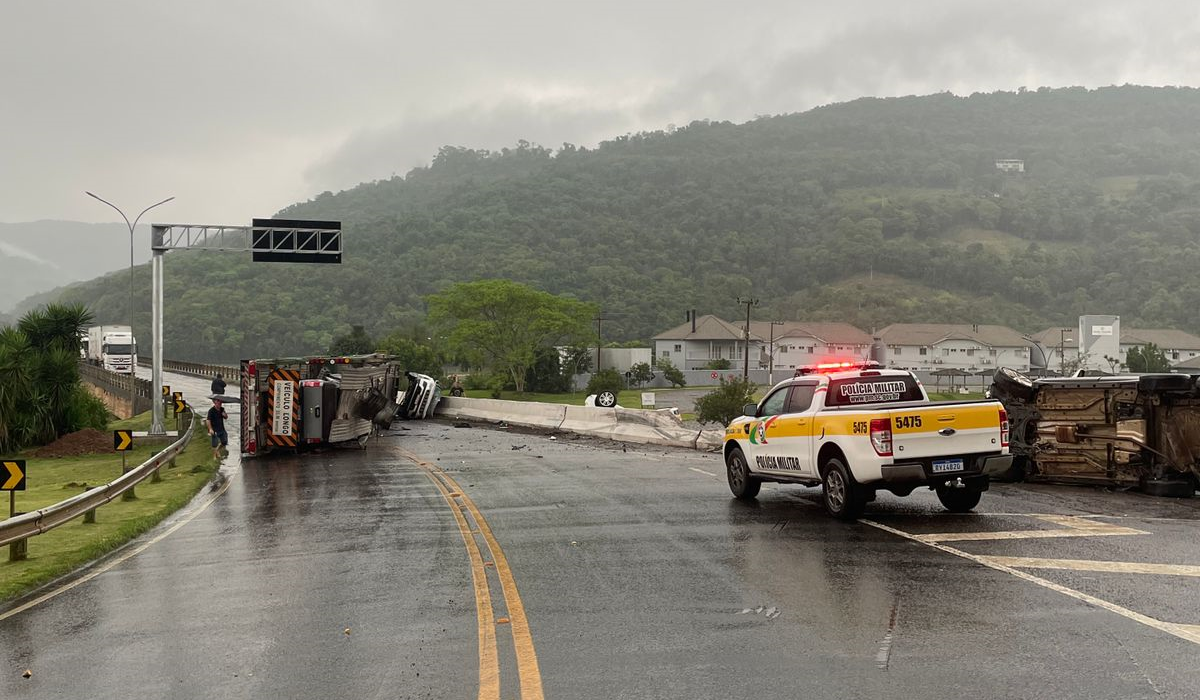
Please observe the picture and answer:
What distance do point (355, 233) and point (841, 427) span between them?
6529 inches

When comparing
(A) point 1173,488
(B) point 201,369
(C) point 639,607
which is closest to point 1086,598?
(C) point 639,607

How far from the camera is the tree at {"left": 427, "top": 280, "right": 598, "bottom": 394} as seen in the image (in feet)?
283

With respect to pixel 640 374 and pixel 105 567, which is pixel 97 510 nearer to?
pixel 105 567

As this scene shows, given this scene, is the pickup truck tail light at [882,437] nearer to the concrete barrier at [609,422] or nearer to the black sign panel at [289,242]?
the concrete barrier at [609,422]

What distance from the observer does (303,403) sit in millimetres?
26203

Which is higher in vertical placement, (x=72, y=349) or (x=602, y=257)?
(x=602, y=257)

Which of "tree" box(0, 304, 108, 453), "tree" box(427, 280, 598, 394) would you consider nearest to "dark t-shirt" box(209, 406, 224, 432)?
"tree" box(0, 304, 108, 453)

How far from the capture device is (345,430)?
27.2m

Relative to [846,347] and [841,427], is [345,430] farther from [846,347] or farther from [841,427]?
[846,347]

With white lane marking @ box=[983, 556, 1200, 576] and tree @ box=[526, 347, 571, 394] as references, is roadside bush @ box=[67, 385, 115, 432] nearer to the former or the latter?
white lane marking @ box=[983, 556, 1200, 576]

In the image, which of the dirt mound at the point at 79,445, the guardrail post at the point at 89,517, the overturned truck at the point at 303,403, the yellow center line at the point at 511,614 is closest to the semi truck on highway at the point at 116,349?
the dirt mound at the point at 79,445

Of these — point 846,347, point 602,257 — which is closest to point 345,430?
point 846,347

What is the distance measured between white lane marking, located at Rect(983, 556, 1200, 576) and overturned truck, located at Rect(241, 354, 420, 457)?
2014 centimetres

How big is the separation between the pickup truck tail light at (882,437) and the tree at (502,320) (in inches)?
2952
